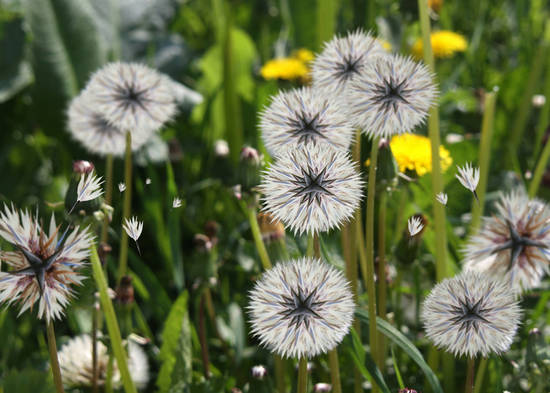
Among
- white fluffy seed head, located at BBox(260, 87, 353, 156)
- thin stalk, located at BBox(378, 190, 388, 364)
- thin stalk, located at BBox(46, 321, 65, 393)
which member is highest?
white fluffy seed head, located at BBox(260, 87, 353, 156)

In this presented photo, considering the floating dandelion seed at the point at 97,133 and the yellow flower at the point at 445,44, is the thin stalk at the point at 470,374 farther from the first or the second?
the yellow flower at the point at 445,44

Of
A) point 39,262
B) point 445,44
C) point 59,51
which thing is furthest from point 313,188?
point 445,44

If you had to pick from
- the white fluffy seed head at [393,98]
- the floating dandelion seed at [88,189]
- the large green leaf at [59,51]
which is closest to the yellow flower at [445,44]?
the large green leaf at [59,51]

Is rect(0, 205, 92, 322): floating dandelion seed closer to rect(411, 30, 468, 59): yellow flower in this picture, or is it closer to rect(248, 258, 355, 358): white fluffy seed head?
rect(248, 258, 355, 358): white fluffy seed head

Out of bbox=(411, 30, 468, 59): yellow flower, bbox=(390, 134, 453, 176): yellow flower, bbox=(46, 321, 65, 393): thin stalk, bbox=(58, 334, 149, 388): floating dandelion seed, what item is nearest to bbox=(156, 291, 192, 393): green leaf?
bbox=(58, 334, 149, 388): floating dandelion seed

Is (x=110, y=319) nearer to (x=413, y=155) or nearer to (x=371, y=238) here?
(x=371, y=238)

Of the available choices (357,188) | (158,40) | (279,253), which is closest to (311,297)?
(357,188)

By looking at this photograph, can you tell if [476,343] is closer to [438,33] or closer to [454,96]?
[454,96]
